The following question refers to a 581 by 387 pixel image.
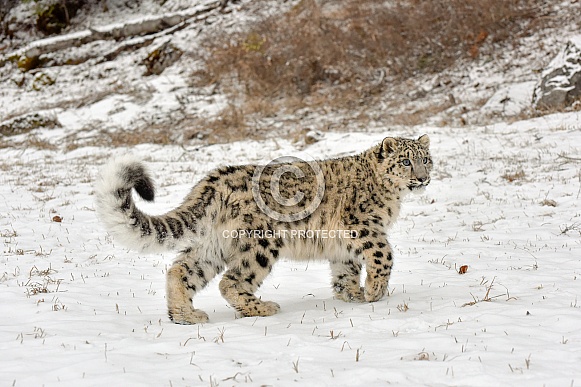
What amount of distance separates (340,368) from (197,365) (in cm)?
112

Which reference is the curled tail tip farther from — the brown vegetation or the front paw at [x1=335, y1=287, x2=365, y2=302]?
the brown vegetation

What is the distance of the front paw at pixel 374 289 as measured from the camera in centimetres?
655

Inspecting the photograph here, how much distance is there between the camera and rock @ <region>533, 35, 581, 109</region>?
18688 mm

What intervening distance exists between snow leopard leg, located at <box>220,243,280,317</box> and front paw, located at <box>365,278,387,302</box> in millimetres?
1163

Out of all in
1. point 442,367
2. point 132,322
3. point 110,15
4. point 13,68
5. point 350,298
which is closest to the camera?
point 442,367

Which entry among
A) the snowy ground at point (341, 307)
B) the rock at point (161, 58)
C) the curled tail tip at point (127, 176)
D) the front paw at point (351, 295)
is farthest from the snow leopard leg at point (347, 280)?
the rock at point (161, 58)

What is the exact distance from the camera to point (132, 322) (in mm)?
5840

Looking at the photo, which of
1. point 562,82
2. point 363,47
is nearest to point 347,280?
point 562,82

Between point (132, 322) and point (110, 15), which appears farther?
point (110, 15)

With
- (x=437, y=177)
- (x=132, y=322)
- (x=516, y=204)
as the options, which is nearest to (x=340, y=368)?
(x=132, y=322)

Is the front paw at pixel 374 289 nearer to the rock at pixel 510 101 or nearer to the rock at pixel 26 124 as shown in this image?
the rock at pixel 510 101

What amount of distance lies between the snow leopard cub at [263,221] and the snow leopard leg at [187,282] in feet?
0.04

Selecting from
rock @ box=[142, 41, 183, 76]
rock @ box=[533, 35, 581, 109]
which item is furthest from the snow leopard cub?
rock @ box=[142, 41, 183, 76]

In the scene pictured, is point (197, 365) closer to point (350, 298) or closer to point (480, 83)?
point (350, 298)
